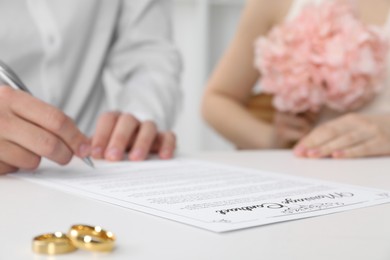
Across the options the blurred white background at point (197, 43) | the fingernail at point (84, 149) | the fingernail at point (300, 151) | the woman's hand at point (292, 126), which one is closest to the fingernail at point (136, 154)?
the fingernail at point (84, 149)

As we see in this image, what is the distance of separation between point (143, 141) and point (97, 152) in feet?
0.25

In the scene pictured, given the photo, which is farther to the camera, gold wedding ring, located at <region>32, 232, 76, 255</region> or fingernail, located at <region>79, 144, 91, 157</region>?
fingernail, located at <region>79, 144, 91, 157</region>

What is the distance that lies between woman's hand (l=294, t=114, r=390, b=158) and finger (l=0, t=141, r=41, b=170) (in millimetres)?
477

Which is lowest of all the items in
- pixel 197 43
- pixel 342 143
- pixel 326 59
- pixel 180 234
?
pixel 180 234

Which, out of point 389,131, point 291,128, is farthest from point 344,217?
point 291,128

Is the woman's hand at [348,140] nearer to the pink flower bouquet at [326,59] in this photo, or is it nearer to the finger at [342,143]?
the finger at [342,143]

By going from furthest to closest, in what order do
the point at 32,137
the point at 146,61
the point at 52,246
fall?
1. the point at 146,61
2. the point at 32,137
3. the point at 52,246

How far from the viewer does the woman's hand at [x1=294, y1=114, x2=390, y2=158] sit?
100 cm

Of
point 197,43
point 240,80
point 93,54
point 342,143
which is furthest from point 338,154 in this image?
point 197,43

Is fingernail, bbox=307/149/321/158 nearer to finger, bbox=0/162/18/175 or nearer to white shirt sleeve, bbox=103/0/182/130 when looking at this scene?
white shirt sleeve, bbox=103/0/182/130

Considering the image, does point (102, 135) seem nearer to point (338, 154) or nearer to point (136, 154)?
point (136, 154)

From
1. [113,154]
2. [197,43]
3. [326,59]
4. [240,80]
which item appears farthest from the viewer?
[197,43]

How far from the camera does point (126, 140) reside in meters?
0.95

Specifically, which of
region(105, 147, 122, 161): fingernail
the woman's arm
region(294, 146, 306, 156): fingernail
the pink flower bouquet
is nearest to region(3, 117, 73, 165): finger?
region(105, 147, 122, 161): fingernail
